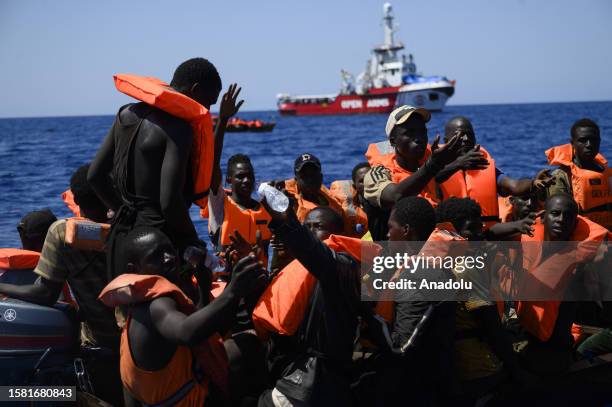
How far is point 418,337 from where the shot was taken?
383 cm

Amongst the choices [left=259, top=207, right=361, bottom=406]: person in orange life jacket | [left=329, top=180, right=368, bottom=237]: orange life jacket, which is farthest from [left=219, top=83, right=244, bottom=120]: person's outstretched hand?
[left=329, top=180, right=368, bottom=237]: orange life jacket

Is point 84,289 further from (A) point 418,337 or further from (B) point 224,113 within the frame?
(A) point 418,337

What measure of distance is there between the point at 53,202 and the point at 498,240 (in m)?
15.4

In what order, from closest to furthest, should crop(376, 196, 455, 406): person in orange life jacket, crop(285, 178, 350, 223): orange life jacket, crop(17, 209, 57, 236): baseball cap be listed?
crop(376, 196, 455, 406): person in orange life jacket → crop(17, 209, 57, 236): baseball cap → crop(285, 178, 350, 223): orange life jacket

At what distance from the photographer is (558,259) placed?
4.65 meters

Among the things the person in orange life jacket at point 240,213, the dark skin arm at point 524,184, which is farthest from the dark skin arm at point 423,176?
the person in orange life jacket at point 240,213

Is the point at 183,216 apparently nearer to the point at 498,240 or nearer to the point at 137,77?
the point at 137,77

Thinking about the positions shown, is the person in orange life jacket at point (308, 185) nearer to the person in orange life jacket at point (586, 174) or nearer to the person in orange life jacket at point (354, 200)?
the person in orange life jacket at point (354, 200)

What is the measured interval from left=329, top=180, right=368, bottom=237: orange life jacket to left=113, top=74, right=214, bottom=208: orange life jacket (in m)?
2.45

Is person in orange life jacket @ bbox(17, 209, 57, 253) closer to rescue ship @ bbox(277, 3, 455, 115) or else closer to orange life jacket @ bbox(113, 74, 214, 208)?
orange life jacket @ bbox(113, 74, 214, 208)

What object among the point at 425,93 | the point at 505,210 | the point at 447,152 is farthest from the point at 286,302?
the point at 425,93

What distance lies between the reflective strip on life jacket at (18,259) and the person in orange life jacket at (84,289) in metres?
0.15

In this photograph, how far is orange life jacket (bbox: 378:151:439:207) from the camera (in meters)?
4.76

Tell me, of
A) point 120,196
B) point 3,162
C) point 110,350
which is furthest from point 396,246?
point 3,162
